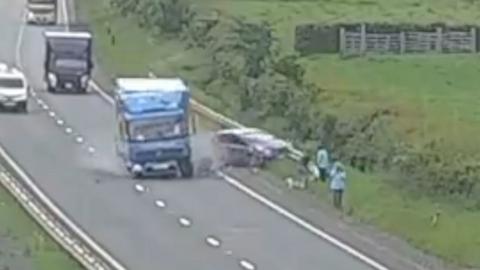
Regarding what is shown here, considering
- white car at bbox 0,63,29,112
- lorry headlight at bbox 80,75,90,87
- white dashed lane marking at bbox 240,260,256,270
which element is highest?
white dashed lane marking at bbox 240,260,256,270

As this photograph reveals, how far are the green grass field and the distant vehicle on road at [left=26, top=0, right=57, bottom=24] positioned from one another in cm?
5037

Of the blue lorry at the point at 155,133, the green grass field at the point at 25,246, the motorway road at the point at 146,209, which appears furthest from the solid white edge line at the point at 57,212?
the blue lorry at the point at 155,133

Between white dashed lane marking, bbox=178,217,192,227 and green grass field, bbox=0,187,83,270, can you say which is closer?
green grass field, bbox=0,187,83,270

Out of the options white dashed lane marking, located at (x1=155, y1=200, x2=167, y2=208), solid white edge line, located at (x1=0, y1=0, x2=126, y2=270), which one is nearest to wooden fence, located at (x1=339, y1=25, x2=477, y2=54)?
solid white edge line, located at (x1=0, y1=0, x2=126, y2=270)

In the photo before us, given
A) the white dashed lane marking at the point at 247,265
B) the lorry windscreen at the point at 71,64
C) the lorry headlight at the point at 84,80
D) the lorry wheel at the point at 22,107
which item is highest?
the white dashed lane marking at the point at 247,265

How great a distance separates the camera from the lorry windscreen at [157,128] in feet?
186

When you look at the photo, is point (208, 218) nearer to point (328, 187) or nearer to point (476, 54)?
point (328, 187)

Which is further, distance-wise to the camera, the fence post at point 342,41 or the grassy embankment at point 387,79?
the fence post at point 342,41

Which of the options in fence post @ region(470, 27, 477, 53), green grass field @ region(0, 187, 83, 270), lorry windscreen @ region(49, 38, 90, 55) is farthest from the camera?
fence post @ region(470, 27, 477, 53)

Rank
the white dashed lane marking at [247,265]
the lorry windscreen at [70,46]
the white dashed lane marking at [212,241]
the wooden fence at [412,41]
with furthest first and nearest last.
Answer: the wooden fence at [412,41] < the lorry windscreen at [70,46] < the white dashed lane marking at [212,241] < the white dashed lane marking at [247,265]

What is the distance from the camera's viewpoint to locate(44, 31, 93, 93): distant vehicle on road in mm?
78562

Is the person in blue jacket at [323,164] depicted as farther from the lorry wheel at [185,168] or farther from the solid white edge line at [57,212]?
the solid white edge line at [57,212]

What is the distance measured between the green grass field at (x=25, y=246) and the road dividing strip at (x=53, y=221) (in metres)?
0.18

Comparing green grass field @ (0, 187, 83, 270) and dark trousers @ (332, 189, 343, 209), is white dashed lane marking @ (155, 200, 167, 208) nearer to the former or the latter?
green grass field @ (0, 187, 83, 270)
